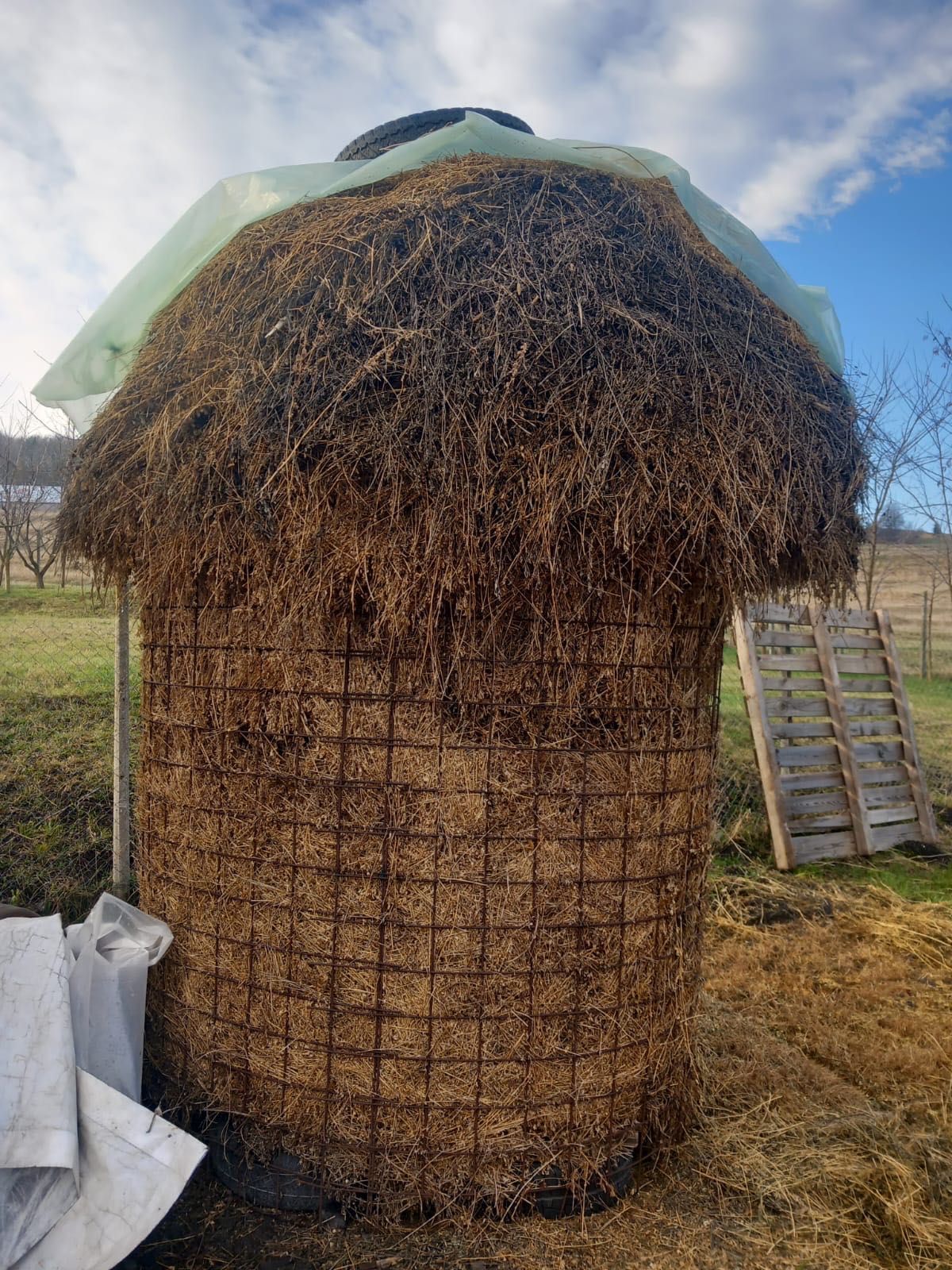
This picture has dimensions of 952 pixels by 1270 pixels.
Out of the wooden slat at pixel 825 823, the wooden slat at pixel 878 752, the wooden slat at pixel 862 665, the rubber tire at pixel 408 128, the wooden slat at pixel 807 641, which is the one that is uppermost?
the rubber tire at pixel 408 128

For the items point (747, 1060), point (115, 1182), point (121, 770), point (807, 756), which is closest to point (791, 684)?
point (807, 756)

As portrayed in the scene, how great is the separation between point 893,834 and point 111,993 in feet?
22.9

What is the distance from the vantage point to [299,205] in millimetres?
3117

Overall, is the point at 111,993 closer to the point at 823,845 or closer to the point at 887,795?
the point at 823,845

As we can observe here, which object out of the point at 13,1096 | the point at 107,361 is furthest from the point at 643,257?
the point at 13,1096

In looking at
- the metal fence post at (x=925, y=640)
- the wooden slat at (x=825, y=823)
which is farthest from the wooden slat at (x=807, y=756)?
Answer: the metal fence post at (x=925, y=640)

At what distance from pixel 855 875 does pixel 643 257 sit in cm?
591

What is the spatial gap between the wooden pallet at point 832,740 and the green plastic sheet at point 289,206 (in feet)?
13.3

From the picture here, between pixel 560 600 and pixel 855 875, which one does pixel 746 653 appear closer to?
pixel 855 875

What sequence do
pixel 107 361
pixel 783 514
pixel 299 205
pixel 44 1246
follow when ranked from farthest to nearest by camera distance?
1. pixel 107 361
2. pixel 299 205
3. pixel 783 514
4. pixel 44 1246

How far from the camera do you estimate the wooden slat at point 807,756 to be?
7.50 metres

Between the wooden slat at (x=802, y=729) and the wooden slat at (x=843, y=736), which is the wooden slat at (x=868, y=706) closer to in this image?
the wooden slat at (x=843, y=736)

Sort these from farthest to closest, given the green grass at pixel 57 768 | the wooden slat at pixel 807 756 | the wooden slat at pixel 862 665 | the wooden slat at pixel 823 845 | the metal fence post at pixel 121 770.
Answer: the wooden slat at pixel 862 665 → the wooden slat at pixel 807 756 → the wooden slat at pixel 823 845 → the green grass at pixel 57 768 → the metal fence post at pixel 121 770

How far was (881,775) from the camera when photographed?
8055 millimetres
